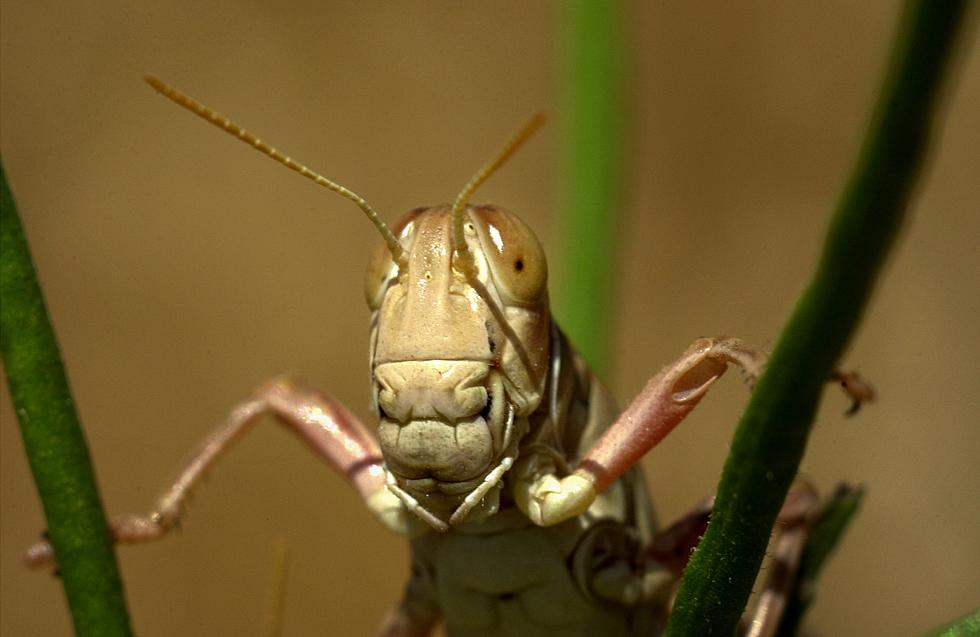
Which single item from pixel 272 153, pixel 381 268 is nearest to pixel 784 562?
pixel 381 268

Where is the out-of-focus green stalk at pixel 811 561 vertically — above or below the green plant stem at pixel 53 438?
below

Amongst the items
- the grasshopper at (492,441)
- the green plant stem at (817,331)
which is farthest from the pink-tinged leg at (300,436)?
the green plant stem at (817,331)

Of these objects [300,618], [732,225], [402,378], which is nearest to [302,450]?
[300,618]

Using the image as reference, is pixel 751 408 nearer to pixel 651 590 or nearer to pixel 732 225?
pixel 651 590

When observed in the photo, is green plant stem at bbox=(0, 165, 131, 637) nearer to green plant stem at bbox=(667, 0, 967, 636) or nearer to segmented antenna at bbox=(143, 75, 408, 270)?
segmented antenna at bbox=(143, 75, 408, 270)

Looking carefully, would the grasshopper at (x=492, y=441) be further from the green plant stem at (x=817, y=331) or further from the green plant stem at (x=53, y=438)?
the green plant stem at (x=817, y=331)

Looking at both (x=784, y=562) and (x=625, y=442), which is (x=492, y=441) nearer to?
(x=625, y=442)

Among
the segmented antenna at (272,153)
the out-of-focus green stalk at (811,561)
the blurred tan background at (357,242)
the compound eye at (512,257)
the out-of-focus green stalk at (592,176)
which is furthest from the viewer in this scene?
the blurred tan background at (357,242)
